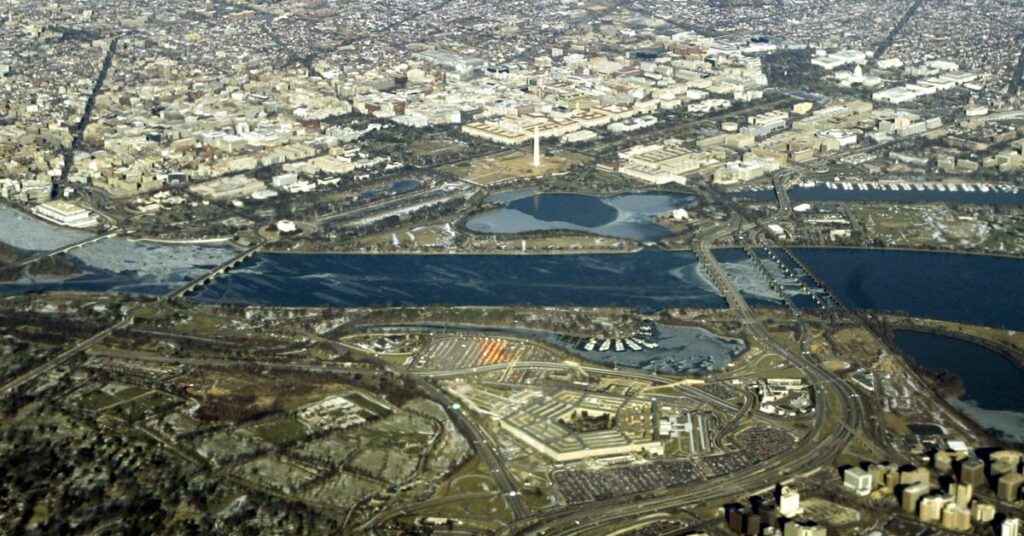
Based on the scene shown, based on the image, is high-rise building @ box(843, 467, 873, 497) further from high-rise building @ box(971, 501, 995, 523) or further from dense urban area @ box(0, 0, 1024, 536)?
high-rise building @ box(971, 501, 995, 523)

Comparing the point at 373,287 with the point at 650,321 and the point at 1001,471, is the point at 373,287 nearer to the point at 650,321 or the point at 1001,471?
the point at 650,321

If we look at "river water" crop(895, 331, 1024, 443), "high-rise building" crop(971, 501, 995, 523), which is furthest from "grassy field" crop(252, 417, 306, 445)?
"river water" crop(895, 331, 1024, 443)

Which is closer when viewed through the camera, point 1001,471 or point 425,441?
point 1001,471

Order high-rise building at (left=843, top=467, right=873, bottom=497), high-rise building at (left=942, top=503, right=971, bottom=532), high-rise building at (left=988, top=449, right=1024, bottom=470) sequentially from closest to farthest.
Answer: high-rise building at (left=942, top=503, right=971, bottom=532)
high-rise building at (left=843, top=467, right=873, bottom=497)
high-rise building at (left=988, top=449, right=1024, bottom=470)

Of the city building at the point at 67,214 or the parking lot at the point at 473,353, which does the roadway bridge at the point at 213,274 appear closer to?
the city building at the point at 67,214

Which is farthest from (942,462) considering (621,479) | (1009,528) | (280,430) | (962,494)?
(280,430)

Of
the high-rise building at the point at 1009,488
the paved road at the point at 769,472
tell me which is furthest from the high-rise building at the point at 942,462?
the paved road at the point at 769,472

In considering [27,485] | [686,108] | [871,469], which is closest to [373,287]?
[27,485]
